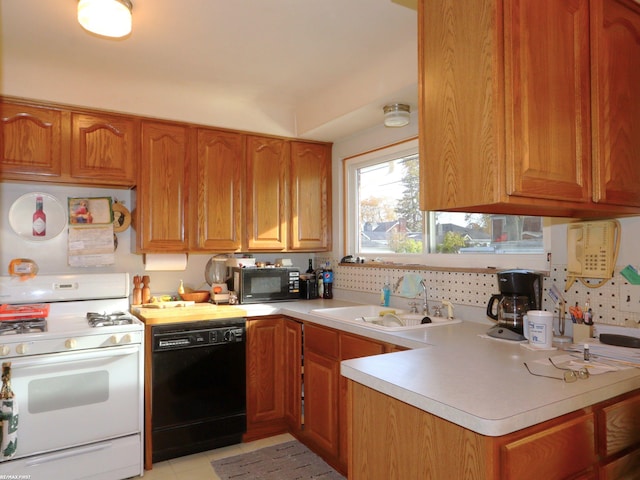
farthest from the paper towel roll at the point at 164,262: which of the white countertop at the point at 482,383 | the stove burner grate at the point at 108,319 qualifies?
the white countertop at the point at 482,383

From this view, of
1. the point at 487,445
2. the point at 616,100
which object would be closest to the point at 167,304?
the point at 487,445

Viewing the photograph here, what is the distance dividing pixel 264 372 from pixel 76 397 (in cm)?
113

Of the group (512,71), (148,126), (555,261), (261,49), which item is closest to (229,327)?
(148,126)

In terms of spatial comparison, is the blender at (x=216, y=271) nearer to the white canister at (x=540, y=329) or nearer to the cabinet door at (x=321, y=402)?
the cabinet door at (x=321, y=402)

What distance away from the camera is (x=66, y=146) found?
8.65ft


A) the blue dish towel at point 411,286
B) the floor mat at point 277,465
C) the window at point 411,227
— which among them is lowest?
the floor mat at point 277,465

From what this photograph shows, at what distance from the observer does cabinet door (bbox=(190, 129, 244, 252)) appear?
3.03m

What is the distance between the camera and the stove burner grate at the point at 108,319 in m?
2.43

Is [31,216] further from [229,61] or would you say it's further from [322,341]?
[322,341]

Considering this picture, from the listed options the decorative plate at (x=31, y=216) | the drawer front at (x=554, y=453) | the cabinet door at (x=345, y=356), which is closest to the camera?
the drawer front at (x=554, y=453)

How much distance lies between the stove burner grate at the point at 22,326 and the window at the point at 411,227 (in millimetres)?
2138

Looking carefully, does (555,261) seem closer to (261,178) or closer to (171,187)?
(261,178)

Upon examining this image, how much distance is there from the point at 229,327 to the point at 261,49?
1707mm

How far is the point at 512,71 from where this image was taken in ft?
4.20
